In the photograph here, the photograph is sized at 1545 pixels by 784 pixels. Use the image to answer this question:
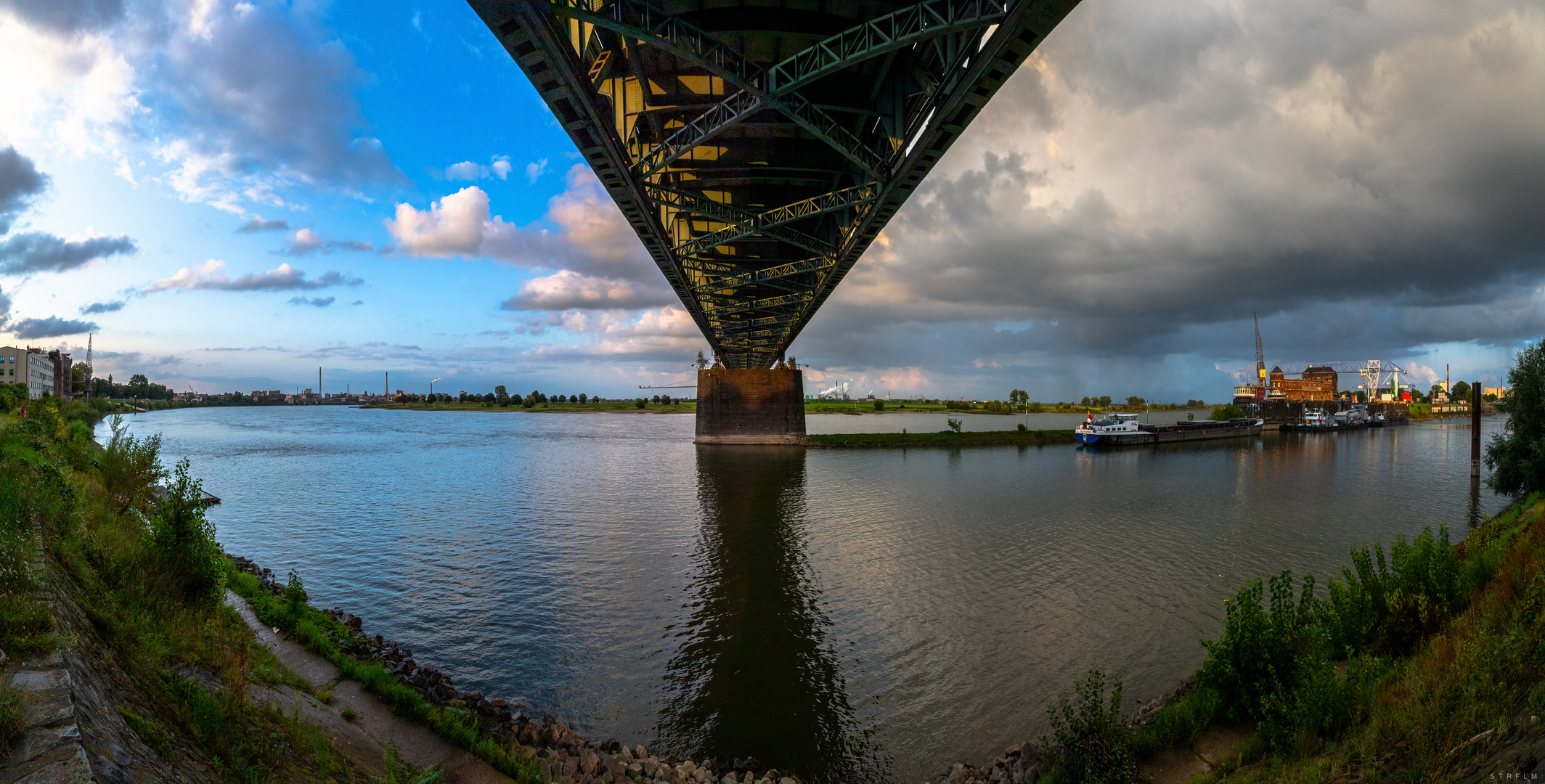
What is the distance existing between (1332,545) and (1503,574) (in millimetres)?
17364

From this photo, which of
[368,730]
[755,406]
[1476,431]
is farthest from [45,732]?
[755,406]

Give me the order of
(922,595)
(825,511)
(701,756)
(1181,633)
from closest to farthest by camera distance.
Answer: (701,756), (1181,633), (922,595), (825,511)

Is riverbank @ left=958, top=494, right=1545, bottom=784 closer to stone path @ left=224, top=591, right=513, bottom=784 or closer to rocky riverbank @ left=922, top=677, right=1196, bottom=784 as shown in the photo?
rocky riverbank @ left=922, top=677, right=1196, bottom=784

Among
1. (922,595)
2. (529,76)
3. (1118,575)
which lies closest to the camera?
(529,76)

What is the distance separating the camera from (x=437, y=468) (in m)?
44.4

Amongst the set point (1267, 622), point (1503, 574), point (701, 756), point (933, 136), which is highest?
point (933, 136)

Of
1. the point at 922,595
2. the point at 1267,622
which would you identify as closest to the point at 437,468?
the point at 922,595

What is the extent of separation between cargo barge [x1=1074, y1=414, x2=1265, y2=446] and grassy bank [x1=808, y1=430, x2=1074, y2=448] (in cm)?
363

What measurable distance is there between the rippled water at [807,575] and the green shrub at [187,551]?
378 centimetres

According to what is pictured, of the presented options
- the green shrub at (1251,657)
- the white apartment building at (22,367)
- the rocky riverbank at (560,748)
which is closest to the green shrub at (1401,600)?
the green shrub at (1251,657)

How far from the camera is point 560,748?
861 cm

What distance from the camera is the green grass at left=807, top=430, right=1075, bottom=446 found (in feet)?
201

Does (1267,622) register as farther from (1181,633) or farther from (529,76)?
(529,76)

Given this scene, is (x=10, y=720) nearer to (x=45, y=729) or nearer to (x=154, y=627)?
(x=45, y=729)
